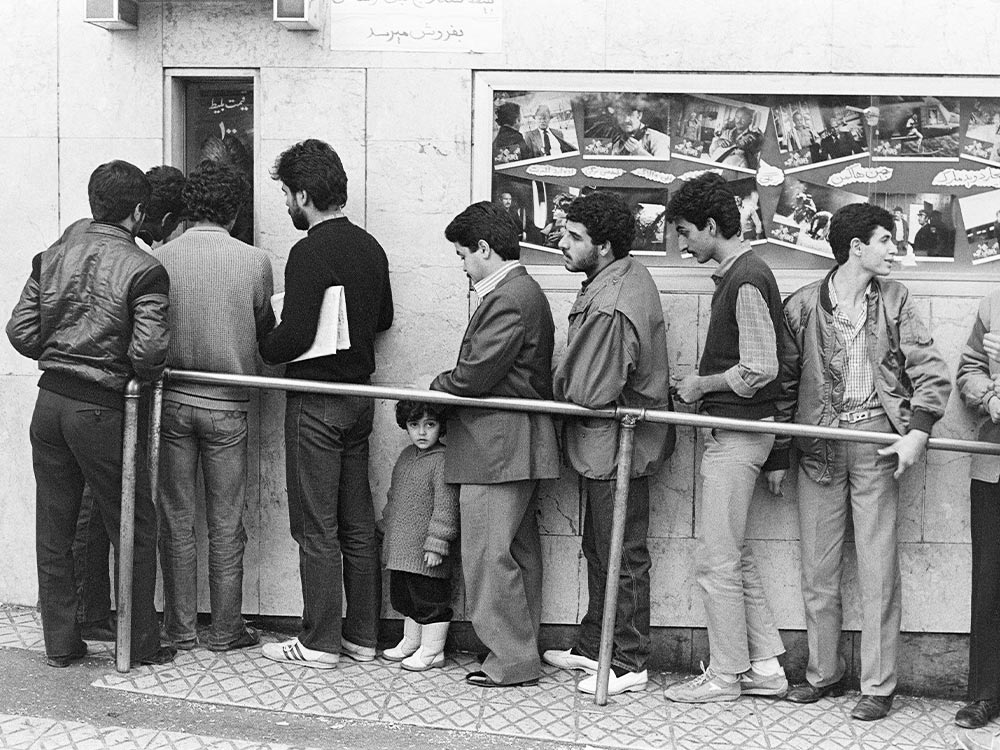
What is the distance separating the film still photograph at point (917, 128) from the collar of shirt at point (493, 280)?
177 cm

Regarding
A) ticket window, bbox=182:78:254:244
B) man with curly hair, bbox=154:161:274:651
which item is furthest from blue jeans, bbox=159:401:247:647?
ticket window, bbox=182:78:254:244

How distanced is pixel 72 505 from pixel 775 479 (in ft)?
9.78

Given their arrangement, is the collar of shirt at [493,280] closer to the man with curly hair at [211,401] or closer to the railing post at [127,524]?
the man with curly hair at [211,401]

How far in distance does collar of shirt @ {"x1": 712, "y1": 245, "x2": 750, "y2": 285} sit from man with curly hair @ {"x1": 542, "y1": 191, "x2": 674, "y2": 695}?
0.26 meters

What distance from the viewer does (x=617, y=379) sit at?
4844mm

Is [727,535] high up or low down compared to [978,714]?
up

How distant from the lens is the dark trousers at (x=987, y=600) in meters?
4.86

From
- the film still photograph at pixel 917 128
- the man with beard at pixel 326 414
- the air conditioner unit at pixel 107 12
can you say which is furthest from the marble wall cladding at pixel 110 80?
the film still photograph at pixel 917 128

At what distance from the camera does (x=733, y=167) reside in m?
5.42

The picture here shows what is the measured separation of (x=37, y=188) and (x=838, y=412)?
3764 millimetres

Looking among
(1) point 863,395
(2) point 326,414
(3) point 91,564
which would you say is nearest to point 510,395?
(2) point 326,414

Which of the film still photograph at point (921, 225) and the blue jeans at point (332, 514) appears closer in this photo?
the blue jeans at point (332, 514)

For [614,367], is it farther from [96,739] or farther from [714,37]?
[96,739]

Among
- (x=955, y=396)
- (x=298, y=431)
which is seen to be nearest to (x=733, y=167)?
(x=955, y=396)
